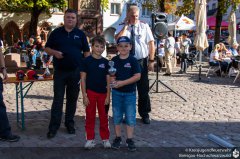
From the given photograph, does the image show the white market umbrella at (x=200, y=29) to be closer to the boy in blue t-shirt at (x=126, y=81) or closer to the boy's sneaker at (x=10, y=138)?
the boy in blue t-shirt at (x=126, y=81)

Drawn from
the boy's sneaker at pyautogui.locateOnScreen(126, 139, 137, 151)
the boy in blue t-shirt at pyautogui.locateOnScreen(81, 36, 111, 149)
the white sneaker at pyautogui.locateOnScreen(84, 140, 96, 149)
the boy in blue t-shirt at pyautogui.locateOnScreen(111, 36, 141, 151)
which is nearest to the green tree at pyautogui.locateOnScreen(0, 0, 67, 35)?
the boy in blue t-shirt at pyautogui.locateOnScreen(81, 36, 111, 149)

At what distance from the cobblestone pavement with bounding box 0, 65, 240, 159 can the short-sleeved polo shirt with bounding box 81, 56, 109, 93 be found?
2.82 feet

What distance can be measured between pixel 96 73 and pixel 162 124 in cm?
202

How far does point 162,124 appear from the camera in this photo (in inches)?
233

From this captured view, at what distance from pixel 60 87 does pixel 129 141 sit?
1.37 meters

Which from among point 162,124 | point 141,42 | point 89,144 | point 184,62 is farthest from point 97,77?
point 184,62

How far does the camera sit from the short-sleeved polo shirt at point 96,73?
445 centimetres

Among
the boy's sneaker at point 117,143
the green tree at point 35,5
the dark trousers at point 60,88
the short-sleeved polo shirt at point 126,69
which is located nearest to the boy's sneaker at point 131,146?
the boy's sneaker at point 117,143

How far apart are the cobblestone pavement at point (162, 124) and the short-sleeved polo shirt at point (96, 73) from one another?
33.9 inches

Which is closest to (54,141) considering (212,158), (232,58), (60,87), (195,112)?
(60,87)

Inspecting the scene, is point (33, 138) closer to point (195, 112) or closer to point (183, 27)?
point (195, 112)

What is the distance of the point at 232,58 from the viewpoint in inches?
515

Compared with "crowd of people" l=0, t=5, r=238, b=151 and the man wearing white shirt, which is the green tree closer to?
→ the man wearing white shirt

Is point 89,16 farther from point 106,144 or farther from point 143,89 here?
point 106,144
